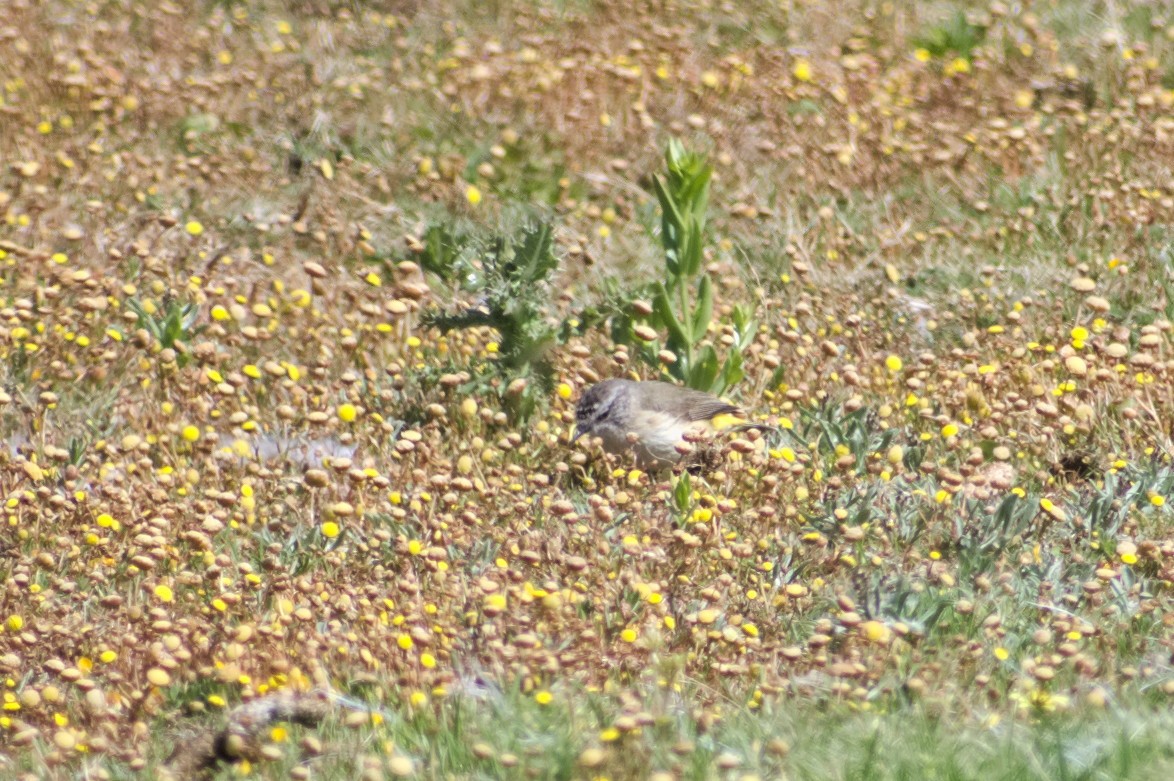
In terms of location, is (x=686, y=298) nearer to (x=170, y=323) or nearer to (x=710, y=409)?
(x=710, y=409)

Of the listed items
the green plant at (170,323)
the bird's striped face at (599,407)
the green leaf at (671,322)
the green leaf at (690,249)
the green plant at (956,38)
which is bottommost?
the green plant at (170,323)

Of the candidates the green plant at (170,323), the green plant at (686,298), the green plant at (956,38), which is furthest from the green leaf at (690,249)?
the green plant at (956,38)

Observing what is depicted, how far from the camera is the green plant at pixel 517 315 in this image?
656 cm

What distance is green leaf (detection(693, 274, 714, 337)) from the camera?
6391mm

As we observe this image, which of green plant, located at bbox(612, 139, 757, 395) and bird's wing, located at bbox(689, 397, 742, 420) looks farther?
green plant, located at bbox(612, 139, 757, 395)

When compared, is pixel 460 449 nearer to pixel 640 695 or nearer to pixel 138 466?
pixel 138 466

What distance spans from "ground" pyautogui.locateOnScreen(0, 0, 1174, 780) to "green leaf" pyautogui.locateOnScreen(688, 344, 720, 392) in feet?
0.05

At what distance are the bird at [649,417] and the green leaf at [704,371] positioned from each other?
0.15m

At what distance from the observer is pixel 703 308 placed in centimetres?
645

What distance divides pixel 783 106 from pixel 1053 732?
6.52 m

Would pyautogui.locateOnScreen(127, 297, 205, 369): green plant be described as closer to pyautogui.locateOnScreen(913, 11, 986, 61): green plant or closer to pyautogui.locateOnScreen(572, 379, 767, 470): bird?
pyautogui.locateOnScreen(572, 379, 767, 470): bird

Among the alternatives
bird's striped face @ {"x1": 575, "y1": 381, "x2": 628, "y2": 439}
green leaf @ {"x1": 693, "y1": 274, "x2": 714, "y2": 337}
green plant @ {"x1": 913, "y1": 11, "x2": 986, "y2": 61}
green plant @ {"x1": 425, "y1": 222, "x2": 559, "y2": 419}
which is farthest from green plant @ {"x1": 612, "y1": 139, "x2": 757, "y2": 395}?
green plant @ {"x1": 913, "y1": 11, "x2": 986, "y2": 61}

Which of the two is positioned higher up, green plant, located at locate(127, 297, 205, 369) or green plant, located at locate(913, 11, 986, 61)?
green plant, located at locate(913, 11, 986, 61)

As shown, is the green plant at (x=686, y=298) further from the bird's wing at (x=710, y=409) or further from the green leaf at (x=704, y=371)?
the bird's wing at (x=710, y=409)
